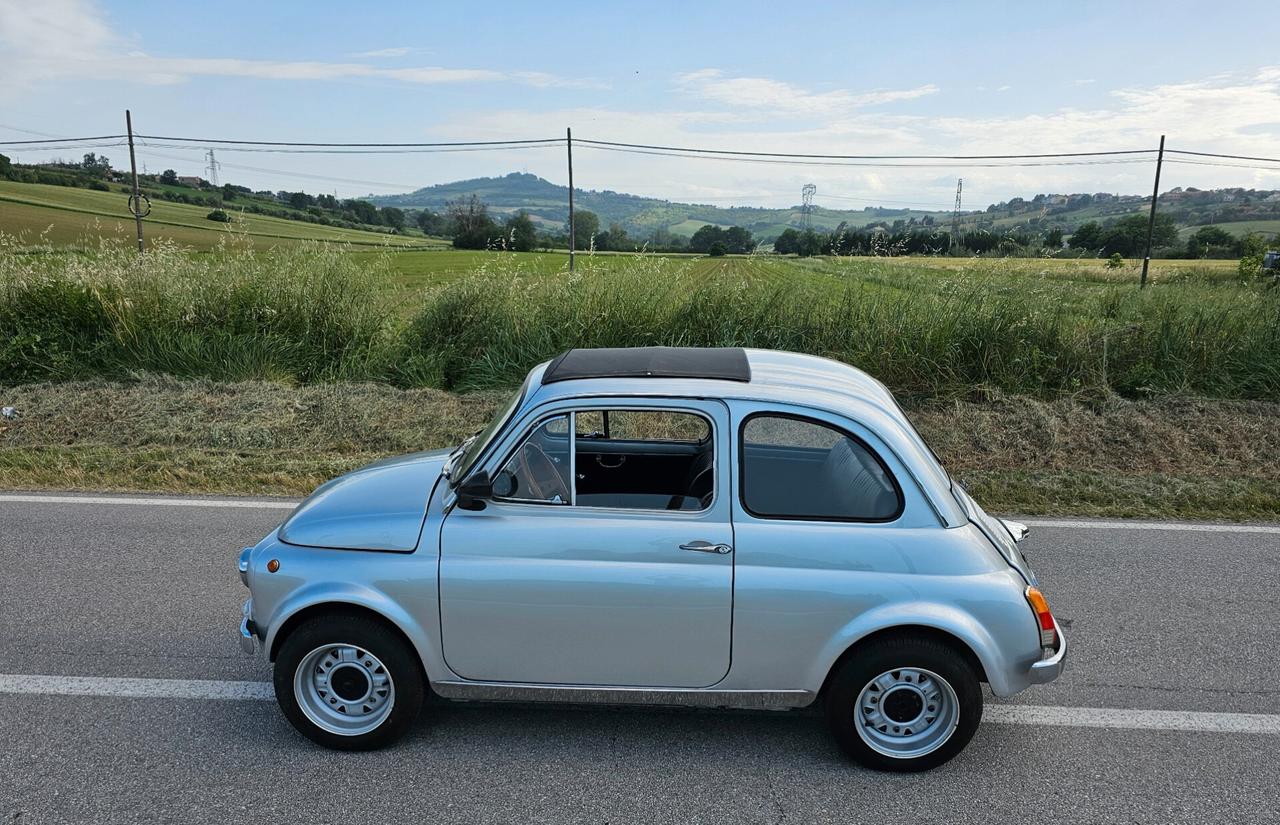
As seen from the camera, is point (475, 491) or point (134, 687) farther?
point (134, 687)

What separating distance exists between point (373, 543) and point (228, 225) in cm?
1098

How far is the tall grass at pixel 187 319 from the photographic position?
1031 cm

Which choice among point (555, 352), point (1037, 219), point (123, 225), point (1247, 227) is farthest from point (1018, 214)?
point (123, 225)

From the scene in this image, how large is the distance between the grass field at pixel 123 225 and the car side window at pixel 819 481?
11.2 m

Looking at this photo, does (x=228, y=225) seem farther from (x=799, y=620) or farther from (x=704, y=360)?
(x=799, y=620)

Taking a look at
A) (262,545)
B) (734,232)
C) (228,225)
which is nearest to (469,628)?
(262,545)

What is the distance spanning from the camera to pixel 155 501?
6695mm

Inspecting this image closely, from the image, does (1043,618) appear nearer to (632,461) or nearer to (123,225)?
(632,461)

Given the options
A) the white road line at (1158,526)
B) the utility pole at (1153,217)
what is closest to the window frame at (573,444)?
the white road line at (1158,526)

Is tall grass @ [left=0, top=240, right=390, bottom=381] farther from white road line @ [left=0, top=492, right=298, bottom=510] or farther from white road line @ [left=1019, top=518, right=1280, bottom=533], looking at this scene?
white road line @ [left=1019, top=518, right=1280, bottom=533]

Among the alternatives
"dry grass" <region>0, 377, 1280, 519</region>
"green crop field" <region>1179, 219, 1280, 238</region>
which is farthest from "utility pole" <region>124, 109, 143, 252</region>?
"green crop field" <region>1179, 219, 1280, 238</region>

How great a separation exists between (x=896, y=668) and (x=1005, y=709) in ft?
3.21

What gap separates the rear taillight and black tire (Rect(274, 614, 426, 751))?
2.56 metres

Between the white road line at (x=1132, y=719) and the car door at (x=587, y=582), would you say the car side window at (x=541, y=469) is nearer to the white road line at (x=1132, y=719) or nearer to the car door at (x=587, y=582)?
the car door at (x=587, y=582)
